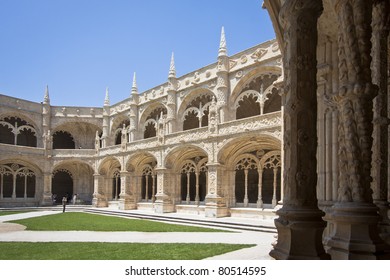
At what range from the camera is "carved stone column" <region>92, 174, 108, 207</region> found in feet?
106

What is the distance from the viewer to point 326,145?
7.84 m

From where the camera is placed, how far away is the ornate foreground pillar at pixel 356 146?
4.40 m

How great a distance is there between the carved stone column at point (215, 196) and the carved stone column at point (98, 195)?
14.8 metres

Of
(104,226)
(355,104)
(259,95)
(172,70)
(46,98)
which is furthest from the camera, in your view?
(46,98)

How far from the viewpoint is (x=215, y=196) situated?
20.6 meters

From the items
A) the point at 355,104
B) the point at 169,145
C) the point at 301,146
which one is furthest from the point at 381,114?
the point at 169,145

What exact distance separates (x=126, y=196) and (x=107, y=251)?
65.6ft

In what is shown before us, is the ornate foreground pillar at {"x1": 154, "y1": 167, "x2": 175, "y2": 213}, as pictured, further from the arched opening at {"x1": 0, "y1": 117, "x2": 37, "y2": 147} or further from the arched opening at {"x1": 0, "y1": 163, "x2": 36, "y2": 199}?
the arched opening at {"x1": 0, "y1": 117, "x2": 37, "y2": 147}

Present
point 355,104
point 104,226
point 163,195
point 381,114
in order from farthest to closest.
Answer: point 163,195, point 104,226, point 381,114, point 355,104

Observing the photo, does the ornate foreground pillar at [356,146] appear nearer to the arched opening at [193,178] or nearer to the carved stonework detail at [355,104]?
the carved stonework detail at [355,104]

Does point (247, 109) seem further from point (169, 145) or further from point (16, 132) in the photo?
point (16, 132)

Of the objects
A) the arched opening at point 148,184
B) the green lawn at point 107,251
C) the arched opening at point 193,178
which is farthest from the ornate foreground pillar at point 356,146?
the arched opening at point 148,184

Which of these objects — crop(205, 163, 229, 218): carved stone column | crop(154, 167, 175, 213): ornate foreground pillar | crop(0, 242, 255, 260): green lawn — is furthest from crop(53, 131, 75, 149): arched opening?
crop(0, 242, 255, 260): green lawn

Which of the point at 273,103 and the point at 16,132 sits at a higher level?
the point at 273,103
